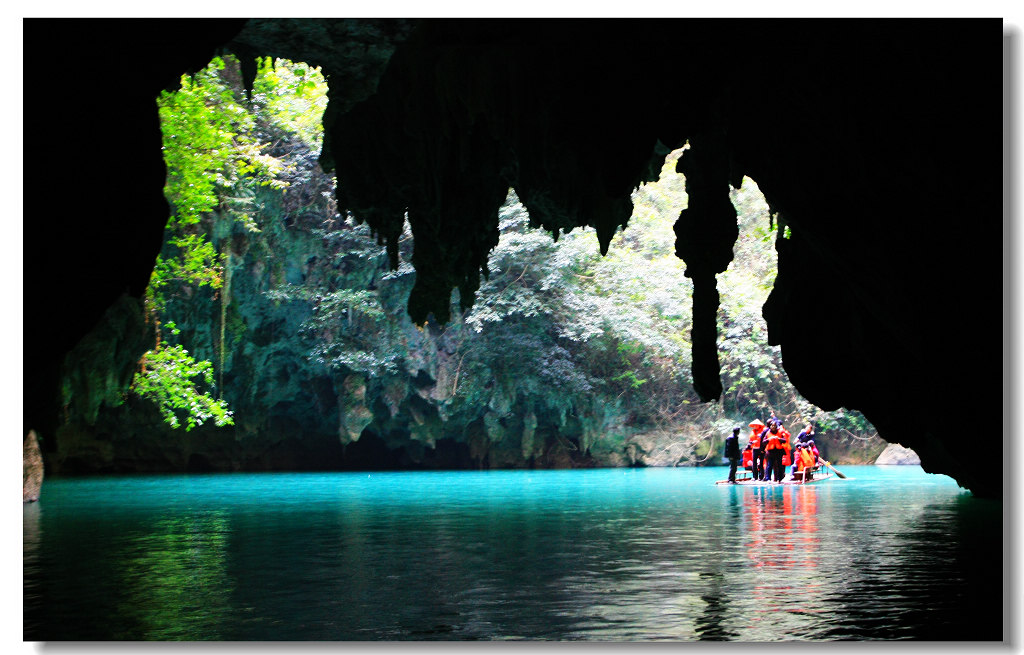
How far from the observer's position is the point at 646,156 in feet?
35.8

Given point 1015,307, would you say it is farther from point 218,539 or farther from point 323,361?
point 323,361

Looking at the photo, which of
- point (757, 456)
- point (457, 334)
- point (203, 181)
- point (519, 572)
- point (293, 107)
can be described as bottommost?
point (519, 572)

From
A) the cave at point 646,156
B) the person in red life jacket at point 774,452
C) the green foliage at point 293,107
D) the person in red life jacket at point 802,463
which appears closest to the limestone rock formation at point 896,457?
the person in red life jacket at point 802,463

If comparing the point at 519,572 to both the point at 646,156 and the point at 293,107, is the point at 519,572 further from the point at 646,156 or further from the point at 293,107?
the point at 293,107

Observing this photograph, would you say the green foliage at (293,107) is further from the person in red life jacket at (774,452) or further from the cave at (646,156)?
the cave at (646,156)

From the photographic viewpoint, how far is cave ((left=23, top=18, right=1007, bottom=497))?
28.0 feet

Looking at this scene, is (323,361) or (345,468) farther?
(345,468)

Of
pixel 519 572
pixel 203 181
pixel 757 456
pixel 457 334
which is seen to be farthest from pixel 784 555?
pixel 457 334

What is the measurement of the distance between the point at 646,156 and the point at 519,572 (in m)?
4.64

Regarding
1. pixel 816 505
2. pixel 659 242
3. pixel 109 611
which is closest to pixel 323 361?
pixel 659 242

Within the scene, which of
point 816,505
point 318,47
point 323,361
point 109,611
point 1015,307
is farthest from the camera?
point 323,361

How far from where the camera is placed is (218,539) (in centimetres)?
1138

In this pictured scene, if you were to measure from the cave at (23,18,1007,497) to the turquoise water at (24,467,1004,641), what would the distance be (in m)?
1.58
